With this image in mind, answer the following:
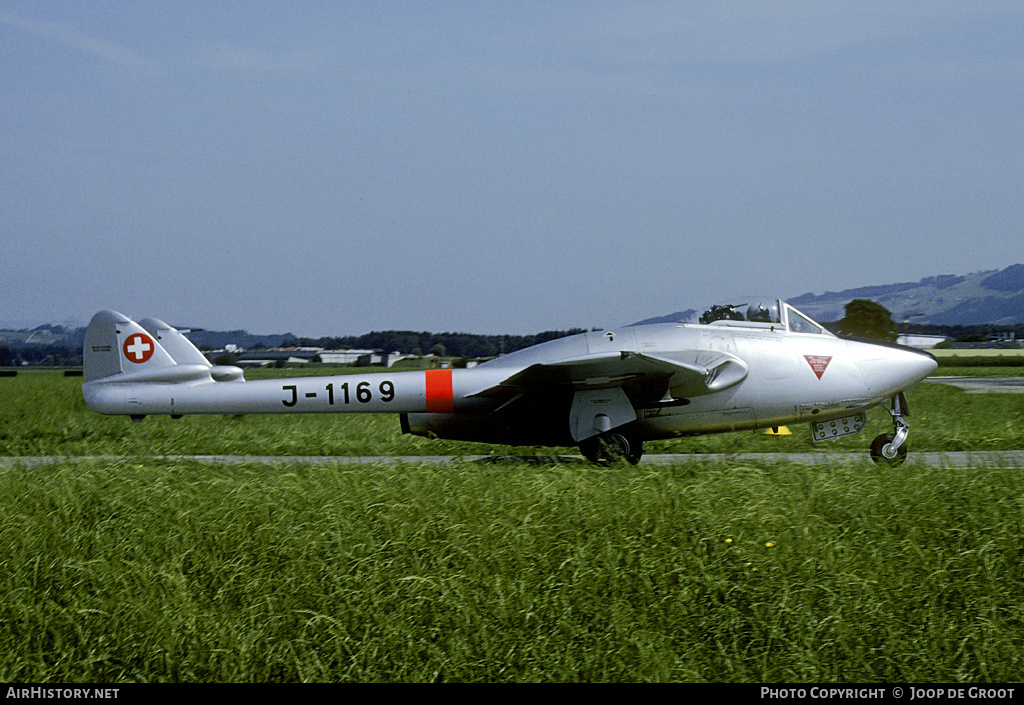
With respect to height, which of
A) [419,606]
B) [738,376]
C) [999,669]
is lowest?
[999,669]

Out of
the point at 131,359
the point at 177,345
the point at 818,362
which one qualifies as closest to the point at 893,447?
the point at 818,362

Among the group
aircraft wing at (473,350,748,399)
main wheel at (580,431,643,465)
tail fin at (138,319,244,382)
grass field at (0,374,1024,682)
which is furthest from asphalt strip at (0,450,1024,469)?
grass field at (0,374,1024,682)

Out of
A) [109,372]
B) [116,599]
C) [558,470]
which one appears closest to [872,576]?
[558,470]

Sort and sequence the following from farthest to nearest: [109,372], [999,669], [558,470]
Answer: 1. [109,372]
2. [558,470]
3. [999,669]

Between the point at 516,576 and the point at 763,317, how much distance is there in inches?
310

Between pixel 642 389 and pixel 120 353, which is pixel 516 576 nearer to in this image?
pixel 642 389

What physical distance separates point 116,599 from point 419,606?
187cm

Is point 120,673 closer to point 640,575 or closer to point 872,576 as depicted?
point 640,575

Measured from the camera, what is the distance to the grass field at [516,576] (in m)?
4.05

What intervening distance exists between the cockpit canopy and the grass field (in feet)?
12.4

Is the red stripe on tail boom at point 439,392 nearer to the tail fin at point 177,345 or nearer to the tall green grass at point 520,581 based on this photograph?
the tail fin at point 177,345

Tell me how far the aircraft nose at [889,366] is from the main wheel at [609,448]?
3.55 m

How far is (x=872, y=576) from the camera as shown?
16.2 feet

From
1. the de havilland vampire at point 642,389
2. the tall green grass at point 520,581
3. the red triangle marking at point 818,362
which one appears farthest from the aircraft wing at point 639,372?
the tall green grass at point 520,581
